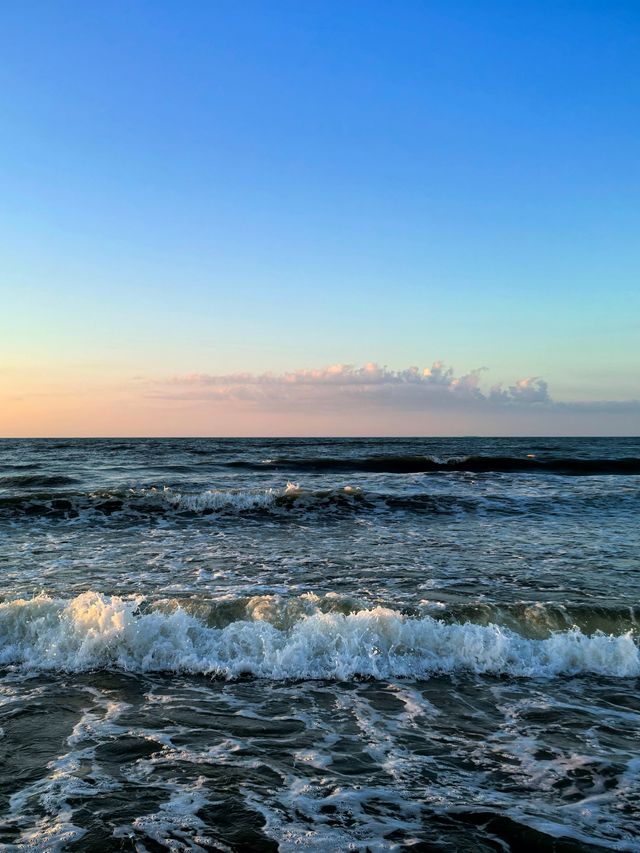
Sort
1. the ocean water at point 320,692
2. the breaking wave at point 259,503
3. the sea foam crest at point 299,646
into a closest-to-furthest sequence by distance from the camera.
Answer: the ocean water at point 320,692 < the sea foam crest at point 299,646 < the breaking wave at point 259,503

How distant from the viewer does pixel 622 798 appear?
14.8 ft

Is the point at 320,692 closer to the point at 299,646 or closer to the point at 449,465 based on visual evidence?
the point at 299,646

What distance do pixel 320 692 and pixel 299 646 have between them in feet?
3.30

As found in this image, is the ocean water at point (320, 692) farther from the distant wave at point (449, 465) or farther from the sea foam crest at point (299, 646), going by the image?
the distant wave at point (449, 465)

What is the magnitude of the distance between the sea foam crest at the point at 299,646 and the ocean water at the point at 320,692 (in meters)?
0.03

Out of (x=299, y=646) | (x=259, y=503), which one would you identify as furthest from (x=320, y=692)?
(x=259, y=503)

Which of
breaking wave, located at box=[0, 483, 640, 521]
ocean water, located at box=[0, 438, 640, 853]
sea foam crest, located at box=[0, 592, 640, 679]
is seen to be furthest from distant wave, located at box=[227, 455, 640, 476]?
sea foam crest, located at box=[0, 592, 640, 679]

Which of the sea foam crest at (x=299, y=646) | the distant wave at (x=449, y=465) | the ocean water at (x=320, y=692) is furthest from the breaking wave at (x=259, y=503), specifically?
the distant wave at (x=449, y=465)

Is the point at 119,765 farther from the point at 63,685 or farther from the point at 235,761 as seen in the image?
the point at 63,685

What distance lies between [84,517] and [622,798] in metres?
17.3

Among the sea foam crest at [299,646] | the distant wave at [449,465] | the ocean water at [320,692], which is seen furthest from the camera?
the distant wave at [449,465]

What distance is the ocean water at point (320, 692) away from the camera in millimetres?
4227

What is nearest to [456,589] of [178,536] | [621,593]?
[621,593]

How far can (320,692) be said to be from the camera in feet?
21.7
